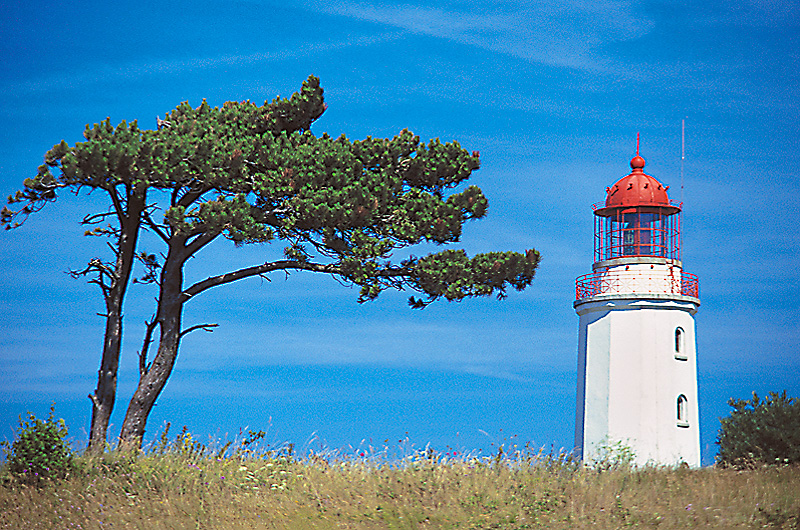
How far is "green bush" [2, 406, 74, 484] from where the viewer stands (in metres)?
14.9

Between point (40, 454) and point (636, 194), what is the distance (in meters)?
17.6

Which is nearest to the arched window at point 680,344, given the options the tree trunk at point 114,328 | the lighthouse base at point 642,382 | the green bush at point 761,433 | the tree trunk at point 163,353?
the lighthouse base at point 642,382

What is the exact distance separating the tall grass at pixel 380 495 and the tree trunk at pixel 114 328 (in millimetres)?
2675

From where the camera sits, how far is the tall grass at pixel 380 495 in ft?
41.4

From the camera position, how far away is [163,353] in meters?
18.4

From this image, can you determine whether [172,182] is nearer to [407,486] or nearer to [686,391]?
[407,486]

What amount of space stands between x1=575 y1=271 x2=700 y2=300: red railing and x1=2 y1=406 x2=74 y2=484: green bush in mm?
14971

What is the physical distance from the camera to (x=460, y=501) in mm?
13125

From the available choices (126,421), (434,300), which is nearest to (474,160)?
(434,300)

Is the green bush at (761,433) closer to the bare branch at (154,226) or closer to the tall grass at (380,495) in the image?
the tall grass at (380,495)

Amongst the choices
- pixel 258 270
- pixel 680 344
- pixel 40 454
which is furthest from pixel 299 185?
pixel 680 344

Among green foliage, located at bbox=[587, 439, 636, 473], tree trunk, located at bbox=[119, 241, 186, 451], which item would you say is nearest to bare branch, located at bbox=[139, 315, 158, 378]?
tree trunk, located at bbox=[119, 241, 186, 451]

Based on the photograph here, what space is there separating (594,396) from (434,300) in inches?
265

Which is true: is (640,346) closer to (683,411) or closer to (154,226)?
(683,411)
